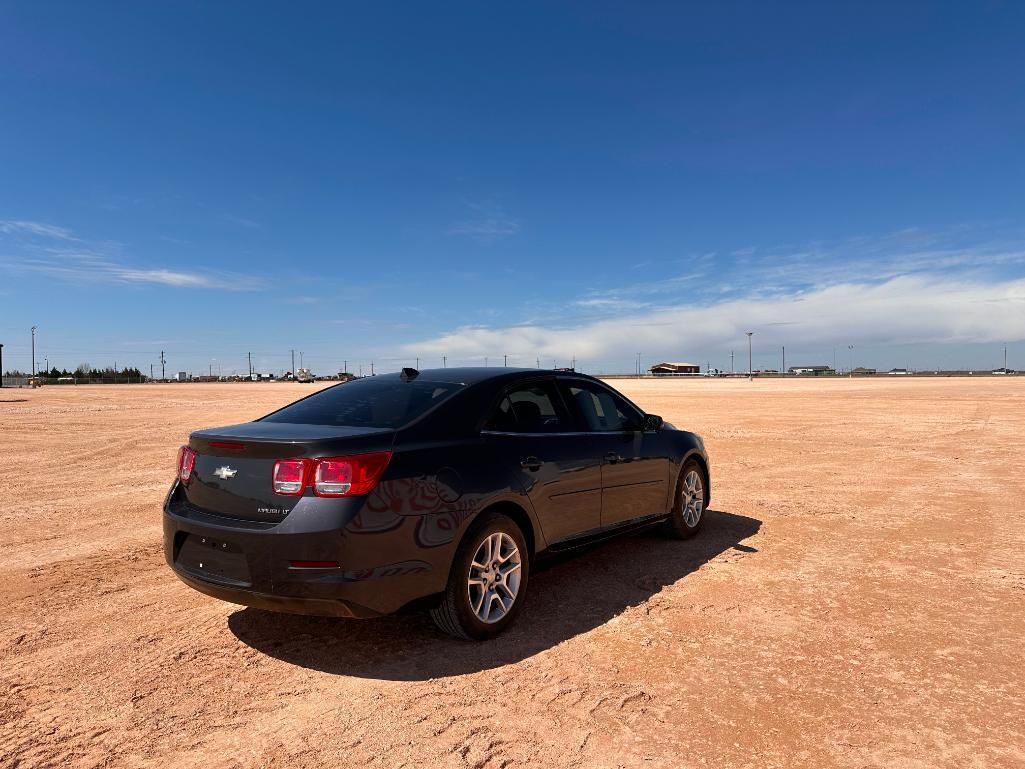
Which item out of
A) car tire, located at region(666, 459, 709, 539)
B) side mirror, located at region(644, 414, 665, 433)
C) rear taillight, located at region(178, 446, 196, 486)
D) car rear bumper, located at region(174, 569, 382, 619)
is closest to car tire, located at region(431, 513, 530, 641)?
car rear bumper, located at region(174, 569, 382, 619)

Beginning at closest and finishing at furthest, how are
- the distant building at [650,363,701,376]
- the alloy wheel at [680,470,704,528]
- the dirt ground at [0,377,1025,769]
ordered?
1. the dirt ground at [0,377,1025,769]
2. the alloy wheel at [680,470,704,528]
3. the distant building at [650,363,701,376]

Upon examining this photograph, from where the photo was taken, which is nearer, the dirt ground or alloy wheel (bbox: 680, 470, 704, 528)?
the dirt ground

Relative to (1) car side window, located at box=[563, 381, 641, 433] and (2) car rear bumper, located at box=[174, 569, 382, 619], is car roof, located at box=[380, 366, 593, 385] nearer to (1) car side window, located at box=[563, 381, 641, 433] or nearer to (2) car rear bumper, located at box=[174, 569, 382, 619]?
(1) car side window, located at box=[563, 381, 641, 433]

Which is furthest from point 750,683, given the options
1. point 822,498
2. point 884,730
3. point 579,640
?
point 822,498

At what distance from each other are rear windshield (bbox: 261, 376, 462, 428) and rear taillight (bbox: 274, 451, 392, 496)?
1.44ft

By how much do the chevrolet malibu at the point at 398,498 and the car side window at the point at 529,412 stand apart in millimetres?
10

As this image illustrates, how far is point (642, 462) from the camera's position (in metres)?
5.55

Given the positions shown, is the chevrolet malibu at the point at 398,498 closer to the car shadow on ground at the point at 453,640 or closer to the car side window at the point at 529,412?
the car side window at the point at 529,412

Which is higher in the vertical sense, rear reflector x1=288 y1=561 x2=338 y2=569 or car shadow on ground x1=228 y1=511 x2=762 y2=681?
rear reflector x1=288 y1=561 x2=338 y2=569

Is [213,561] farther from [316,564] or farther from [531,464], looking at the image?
[531,464]

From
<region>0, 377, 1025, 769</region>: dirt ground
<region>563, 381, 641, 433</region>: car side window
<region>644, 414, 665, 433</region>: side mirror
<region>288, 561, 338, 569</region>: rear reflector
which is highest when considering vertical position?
<region>563, 381, 641, 433</region>: car side window

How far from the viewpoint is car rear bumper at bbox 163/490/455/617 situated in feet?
11.1

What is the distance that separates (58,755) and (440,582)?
1.77 meters

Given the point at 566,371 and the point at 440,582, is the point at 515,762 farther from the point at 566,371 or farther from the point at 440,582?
the point at 566,371
